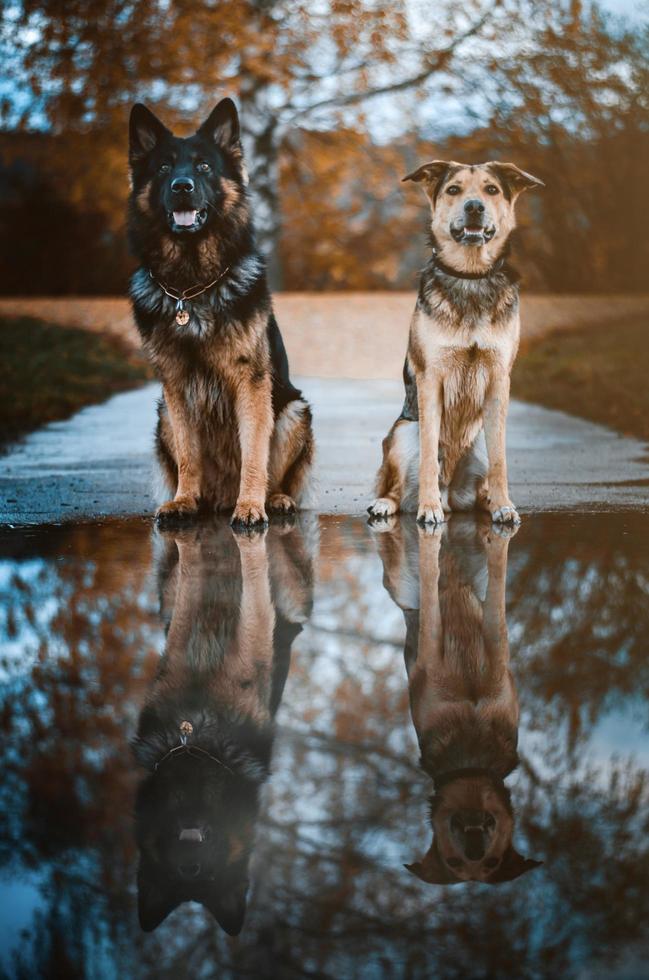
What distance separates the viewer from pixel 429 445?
243 inches

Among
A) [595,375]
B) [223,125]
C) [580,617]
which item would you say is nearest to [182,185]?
[223,125]

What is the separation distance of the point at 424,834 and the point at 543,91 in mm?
20894

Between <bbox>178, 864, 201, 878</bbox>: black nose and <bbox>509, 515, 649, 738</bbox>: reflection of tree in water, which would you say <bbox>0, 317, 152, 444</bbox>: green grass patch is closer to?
<bbox>509, 515, 649, 738</bbox>: reflection of tree in water

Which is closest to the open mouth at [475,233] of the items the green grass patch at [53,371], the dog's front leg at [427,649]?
the dog's front leg at [427,649]

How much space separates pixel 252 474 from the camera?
623 cm

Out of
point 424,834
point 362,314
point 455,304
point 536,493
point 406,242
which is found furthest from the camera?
point 406,242

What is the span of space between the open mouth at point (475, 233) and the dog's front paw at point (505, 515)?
1323 mm

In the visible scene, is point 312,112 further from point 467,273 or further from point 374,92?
point 467,273

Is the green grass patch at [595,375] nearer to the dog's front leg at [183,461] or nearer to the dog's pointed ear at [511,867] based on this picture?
the dog's front leg at [183,461]

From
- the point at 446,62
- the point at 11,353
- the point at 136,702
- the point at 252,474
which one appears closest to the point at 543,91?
the point at 446,62

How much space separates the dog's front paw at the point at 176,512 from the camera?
644 cm

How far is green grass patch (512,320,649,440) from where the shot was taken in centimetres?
1152

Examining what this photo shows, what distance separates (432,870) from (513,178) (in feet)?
15.1

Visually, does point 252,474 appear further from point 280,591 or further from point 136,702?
point 136,702
